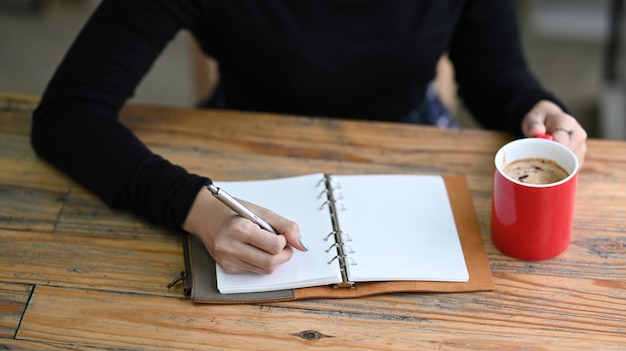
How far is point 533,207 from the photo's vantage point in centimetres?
100

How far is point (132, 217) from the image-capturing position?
1.13 m

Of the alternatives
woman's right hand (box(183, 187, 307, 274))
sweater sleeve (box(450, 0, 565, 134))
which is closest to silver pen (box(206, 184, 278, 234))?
woman's right hand (box(183, 187, 307, 274))

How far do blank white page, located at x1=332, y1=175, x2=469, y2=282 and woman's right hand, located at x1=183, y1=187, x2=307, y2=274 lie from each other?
8 cm

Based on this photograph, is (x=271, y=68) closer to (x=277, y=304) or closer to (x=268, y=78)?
(x=268, y=78)

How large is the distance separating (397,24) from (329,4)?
118 millimetres

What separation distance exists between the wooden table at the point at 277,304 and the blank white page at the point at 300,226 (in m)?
0.03

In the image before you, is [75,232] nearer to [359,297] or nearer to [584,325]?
[359,297]

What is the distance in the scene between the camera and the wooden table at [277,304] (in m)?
0.95

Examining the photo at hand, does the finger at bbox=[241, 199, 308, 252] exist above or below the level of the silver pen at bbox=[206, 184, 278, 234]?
below

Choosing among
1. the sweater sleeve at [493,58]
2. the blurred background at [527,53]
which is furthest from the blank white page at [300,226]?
the blurred background at [527,53]

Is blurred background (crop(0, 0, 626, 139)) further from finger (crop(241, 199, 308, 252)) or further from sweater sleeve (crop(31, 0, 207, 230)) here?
finger (crop(241, 199, 308, 252))

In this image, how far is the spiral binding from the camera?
1.02 metres

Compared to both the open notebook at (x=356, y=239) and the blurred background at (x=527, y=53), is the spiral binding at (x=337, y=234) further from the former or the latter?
the blurred background at (x=527, y=53)

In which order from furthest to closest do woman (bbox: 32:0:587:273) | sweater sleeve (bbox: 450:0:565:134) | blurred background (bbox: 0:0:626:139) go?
1. blurred background (bbox: 0:0:626:139)
2. sweater sleeve (bbox: 450:0:565:134)
3. woman (bbox: 32:0:587:273)
